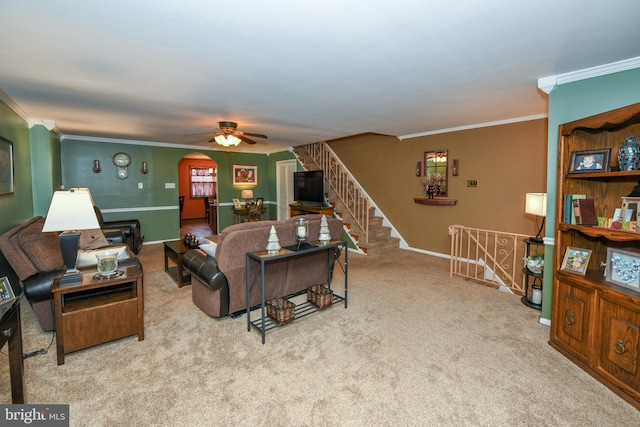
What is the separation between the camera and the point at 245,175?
867 centimetres

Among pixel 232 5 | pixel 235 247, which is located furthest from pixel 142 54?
pixel 235 247

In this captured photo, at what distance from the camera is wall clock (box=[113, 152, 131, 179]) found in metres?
6.57

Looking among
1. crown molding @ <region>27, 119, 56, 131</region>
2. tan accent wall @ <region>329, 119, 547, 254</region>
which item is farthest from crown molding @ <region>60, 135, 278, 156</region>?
tan accent wall @ <region>329, 119, 547, 254</region>

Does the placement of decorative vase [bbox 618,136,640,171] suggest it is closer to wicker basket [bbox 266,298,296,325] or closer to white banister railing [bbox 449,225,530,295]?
white banister railing [bbox 449,225,530,295]

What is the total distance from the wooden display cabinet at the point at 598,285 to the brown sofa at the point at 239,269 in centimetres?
223

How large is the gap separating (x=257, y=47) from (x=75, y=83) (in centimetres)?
209

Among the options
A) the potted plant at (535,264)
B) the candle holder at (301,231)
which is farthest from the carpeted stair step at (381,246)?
the candle holder at (301,231)

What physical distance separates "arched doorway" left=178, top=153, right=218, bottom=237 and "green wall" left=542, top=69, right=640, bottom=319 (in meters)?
9.53

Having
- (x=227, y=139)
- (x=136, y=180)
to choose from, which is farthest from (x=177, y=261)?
(x=136, y=180)

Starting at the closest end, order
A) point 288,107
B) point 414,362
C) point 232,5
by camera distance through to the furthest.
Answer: point 232,5, point 414,362, point 288,107

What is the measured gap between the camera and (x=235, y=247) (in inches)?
115

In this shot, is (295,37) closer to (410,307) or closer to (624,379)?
(410,307)

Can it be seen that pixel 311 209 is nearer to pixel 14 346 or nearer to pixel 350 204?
pixel 350 204

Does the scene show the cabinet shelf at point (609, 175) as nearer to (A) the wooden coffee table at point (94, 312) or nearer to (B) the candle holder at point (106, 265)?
(A) the wooden coffee table at point (94, 312)
